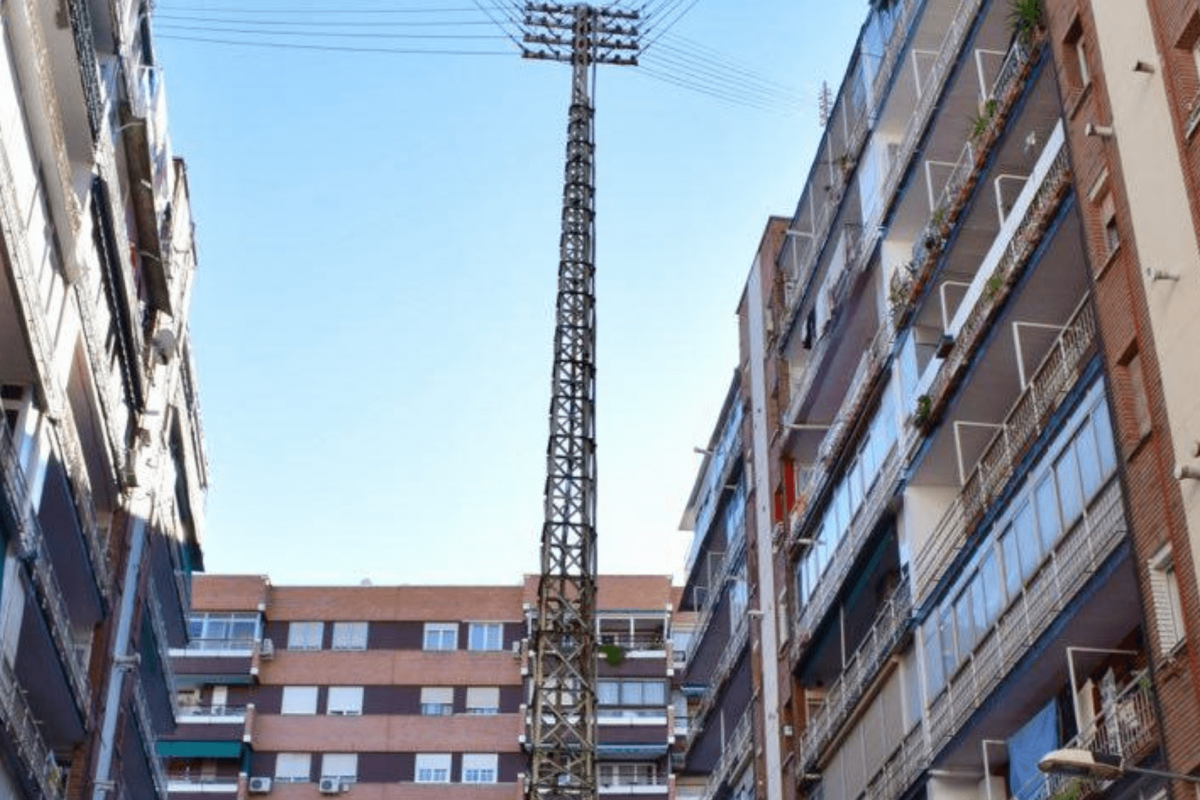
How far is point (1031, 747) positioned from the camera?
25.5 metres

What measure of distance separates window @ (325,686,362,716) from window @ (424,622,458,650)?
312 cm

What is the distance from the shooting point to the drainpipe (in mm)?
39312

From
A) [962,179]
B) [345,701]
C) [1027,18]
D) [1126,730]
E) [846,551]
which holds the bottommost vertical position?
[1126,730]

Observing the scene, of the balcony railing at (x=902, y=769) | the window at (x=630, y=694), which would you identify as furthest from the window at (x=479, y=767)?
the balcony railing at (x=902, y=769)

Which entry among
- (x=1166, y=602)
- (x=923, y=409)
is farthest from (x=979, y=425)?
(x=1166, y=602)

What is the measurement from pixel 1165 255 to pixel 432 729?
49.2 metres

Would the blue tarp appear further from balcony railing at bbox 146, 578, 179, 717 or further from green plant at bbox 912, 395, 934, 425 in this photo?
balcony railing at bbox 146, 578, 179, 717

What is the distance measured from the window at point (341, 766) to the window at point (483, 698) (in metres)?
4.44

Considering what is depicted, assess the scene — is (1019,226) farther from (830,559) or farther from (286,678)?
(286,678)

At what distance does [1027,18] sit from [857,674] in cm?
1203

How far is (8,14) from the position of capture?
25703 millimetres

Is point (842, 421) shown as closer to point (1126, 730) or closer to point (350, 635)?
point (1126, 730)

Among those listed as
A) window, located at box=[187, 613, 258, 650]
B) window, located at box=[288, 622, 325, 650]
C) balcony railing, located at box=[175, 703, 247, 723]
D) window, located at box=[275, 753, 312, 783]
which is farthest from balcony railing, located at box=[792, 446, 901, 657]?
window, located at box=[187, 613, 258, 650]

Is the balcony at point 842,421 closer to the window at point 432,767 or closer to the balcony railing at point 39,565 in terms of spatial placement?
the balcony railing at point 39,565
